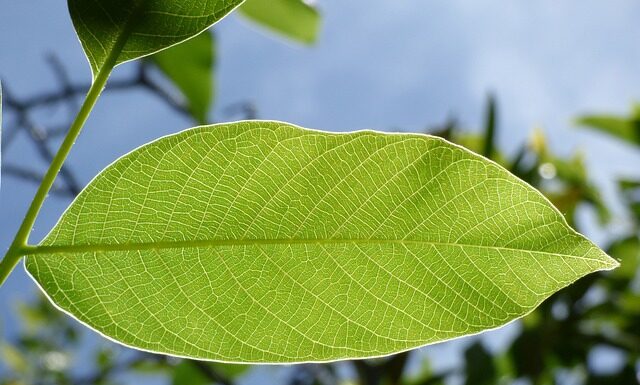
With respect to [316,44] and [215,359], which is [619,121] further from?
[215,359]

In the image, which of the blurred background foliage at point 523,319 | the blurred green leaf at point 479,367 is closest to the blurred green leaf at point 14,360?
the blurred background foliage at point 523,319

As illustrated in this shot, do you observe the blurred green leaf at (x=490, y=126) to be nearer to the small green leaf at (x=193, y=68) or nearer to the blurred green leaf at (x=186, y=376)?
the small green leaf at (x=193, y=68)

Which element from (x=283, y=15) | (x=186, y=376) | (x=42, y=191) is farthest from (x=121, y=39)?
(x=186, y=376)

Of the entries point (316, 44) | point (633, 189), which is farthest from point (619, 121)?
point (316, 44)

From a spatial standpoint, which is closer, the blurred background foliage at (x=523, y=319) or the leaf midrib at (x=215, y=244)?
the leaf midrib at (x=215, y=244)

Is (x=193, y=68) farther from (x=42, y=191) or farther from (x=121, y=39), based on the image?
(x=42, y=191)
